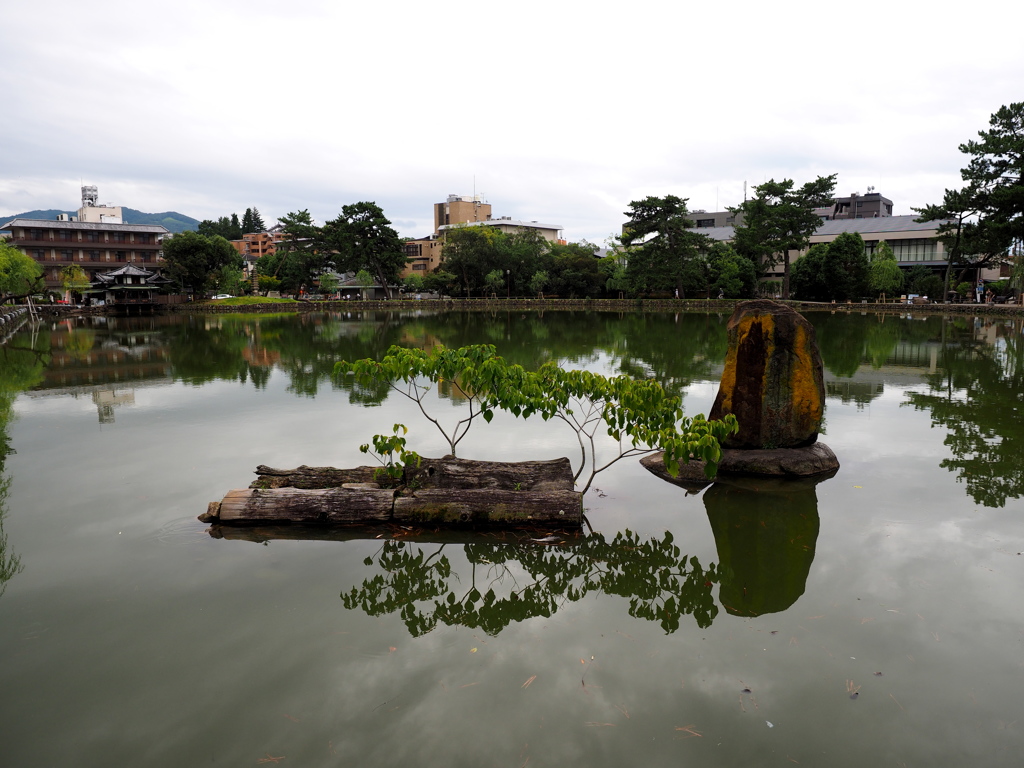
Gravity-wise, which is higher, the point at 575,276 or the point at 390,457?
the point at 575,276

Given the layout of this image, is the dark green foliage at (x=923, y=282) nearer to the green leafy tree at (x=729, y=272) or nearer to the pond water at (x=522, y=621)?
the green leafy tree at (x=729, y=272)

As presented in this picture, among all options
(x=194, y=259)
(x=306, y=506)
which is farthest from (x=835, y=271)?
(x=306, y=506)

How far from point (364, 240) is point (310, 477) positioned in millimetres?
54741

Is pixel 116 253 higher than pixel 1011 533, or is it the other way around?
pixel 116 253

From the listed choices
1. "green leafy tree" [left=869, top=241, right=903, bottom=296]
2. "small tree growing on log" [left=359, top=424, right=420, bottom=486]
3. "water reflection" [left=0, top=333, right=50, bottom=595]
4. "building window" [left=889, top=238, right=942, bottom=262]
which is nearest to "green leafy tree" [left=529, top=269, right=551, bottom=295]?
"green leafy tree" [left=869, top=241, right=903, bottom=296]

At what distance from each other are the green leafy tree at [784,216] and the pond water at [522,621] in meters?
43.6

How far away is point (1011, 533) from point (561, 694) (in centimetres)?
511

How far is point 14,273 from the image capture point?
37594 mm

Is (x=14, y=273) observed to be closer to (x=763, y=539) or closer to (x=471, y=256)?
(x=471, y=256)

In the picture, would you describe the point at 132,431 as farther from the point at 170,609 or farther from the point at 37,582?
the point at 170,609

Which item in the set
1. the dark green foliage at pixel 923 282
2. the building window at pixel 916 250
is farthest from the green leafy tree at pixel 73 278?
the building window at pixel 916 250

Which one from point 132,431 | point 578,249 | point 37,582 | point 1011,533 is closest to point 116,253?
point 578,249

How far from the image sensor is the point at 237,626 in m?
4.73

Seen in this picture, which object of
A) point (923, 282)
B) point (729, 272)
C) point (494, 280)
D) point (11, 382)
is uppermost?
point (729, 272)
